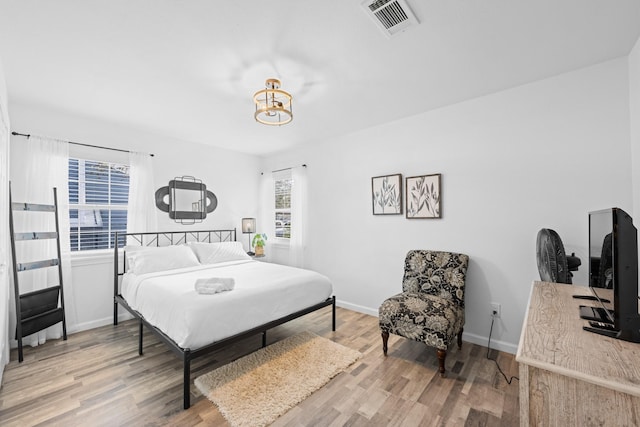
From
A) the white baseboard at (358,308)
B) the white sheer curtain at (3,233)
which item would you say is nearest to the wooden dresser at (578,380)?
the white baseboard at (358,308)

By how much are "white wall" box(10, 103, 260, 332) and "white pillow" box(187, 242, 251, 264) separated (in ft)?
1.96

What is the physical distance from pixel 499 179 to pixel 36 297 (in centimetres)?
489

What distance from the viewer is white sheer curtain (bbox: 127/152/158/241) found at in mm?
3738

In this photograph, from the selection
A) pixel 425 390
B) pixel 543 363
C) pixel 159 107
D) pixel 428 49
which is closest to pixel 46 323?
pixel 159 107

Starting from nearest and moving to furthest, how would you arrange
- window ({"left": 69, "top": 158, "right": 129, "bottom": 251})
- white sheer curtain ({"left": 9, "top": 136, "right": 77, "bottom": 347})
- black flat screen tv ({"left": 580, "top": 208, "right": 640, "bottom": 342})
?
black flat screen tv ({"left": 580, "top": 208, "right": 640, "bottom": 342})
white sheer curtain ({"left": 9, "top": 136, "right": 77, "bottom": 347})
window ({"left": 69, "top": 158, "right": 129, "bottom": 251})

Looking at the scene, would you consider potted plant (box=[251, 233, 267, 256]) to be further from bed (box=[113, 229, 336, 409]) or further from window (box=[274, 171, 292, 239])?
bed (box=[113, 229, 336, 409])

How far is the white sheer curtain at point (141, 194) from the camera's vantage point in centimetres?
374

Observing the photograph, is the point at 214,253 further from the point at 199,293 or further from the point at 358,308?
the point at 358,308

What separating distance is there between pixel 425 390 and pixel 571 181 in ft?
7.18

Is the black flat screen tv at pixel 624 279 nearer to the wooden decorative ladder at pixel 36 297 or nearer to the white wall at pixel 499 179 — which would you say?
the white wall at pixel 499 179

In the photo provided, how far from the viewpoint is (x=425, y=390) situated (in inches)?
84.4

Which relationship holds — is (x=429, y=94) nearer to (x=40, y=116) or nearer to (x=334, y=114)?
(x=334, y=114)

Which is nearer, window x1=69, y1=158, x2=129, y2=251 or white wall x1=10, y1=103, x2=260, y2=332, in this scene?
white wall x1=10, y1=103, x2=260, y2=332

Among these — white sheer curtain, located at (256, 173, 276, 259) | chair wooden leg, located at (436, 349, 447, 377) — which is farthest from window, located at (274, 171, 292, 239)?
chair wooden leg, located at (436, 349, 447, 377)
